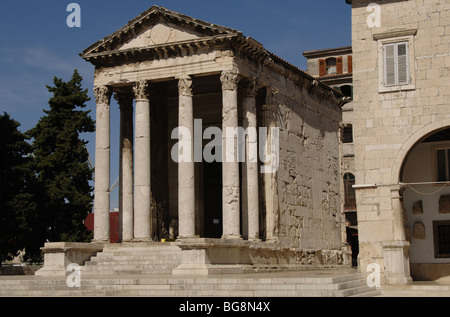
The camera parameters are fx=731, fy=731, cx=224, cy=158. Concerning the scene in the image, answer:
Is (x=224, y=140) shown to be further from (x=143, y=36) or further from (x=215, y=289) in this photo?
(x=215, y=289)

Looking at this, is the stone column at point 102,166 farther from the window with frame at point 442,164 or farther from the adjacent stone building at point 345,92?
the adjacent stone building at point 345,92

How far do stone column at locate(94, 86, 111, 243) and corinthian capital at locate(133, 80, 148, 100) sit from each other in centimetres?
154

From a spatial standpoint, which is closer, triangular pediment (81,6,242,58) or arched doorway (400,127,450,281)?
arched doorway (400,127,450,281)

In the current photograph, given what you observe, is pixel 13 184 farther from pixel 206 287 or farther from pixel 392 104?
pixel 392 104

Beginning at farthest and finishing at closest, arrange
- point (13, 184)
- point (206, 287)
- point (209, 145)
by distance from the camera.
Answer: point (13, 184) → point (209, 145) → point (206, 287)

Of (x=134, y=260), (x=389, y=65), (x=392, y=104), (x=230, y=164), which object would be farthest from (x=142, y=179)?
(x=389, y=65)

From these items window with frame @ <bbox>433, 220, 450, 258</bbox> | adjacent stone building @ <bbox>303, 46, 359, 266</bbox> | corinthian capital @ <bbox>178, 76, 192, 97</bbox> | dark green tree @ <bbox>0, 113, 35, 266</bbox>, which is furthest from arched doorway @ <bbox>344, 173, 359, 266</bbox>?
window with frame @ <bbox>433, 220, 450, 258</bbox>

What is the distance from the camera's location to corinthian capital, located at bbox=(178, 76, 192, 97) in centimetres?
2833

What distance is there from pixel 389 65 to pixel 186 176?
375 inches

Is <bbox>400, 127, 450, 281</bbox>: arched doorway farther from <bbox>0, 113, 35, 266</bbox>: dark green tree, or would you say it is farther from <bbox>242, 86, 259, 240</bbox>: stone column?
<bbox>0, 113, 35, 266</bbox>: dark green tree

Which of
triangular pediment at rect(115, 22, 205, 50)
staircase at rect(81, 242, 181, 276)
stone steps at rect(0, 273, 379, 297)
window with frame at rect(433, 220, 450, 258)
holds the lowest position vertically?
stone steps at rect(0, 273, 379, 297)

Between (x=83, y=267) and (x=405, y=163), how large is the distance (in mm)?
12683

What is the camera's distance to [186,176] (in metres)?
27.4

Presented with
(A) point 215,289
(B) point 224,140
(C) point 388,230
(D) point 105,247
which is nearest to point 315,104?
(B) point 224,140
